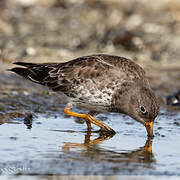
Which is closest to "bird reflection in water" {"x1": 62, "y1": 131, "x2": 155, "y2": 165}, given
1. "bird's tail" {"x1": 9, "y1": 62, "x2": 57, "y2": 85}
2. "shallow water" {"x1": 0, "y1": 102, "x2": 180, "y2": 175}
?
"shallow water" {"x1": 0, "y1": 102, "x2": 180, "y2": 175}

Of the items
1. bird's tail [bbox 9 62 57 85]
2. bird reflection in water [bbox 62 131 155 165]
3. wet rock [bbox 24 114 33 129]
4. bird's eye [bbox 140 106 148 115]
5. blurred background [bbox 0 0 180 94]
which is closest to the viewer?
bird reflection in water [bbox 62 131 155 165]

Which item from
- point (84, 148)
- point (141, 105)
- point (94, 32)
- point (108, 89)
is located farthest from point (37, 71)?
point (94, 32)

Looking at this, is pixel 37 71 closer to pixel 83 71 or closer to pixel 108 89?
pixel 83 71

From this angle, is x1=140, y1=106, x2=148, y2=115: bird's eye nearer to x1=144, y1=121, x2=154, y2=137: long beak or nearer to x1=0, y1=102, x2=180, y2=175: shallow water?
x1=144, y1=121, x2=154, y2=137: long beak

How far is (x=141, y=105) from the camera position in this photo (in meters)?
9.52

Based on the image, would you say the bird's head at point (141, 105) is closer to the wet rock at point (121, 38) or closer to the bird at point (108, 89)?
the bird at point (108, 89)

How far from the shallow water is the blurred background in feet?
16.6

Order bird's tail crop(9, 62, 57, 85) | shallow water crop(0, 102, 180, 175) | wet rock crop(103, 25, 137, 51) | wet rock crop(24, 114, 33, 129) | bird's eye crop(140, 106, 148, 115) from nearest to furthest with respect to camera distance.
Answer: shallow water crop(0, 102, 180, 175) → bird's eye crop(140, 106, 148, 115) → wet rock crop(24, 114, 33, 129) → bird's tail crop(9, 62, 57, 85) → wet rock crop(103, 25, 137, 51)

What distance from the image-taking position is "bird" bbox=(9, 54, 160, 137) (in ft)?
31.2

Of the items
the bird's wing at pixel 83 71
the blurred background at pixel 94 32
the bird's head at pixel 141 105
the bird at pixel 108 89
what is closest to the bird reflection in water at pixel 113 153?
the bird's head at pixel 141 105

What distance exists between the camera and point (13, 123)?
9906mm

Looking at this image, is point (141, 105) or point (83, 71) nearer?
point (141, 105)

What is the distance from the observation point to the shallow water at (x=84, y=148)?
703cm

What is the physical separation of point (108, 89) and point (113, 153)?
2.01 m
